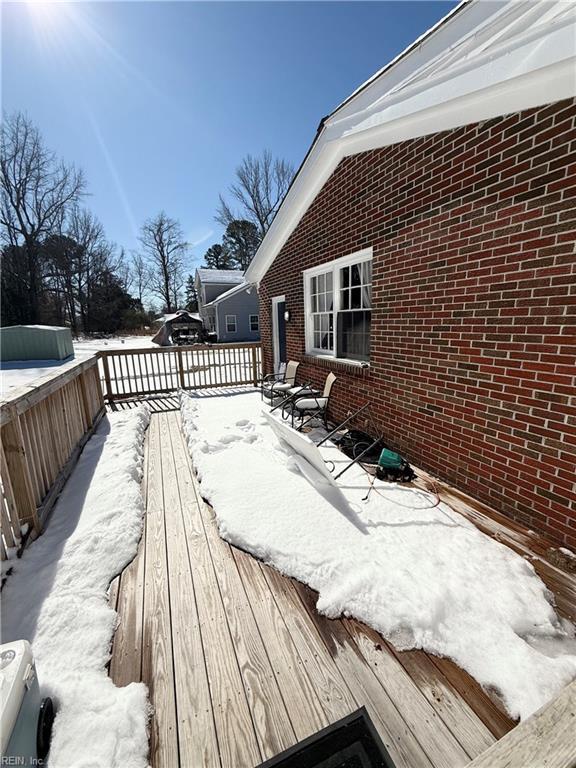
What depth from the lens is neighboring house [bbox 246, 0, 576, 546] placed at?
2068 millimetres

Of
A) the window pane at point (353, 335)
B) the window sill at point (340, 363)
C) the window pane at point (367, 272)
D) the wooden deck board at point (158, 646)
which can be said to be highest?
the window pane at point (367, 272)

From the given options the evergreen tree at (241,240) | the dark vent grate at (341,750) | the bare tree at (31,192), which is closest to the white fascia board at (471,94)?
the dark vent grate at (341,750)

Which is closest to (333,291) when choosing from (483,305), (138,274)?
(483,305)

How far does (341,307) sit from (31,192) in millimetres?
29144

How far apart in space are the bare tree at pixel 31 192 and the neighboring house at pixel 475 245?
28098 millimetres

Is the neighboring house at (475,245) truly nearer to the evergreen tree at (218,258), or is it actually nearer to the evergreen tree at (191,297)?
the evergreen tree at (218,258)

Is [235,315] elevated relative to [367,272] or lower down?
lower down

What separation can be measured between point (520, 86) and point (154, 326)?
36.9 m

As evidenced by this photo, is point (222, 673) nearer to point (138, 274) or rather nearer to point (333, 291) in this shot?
point (333, 291)

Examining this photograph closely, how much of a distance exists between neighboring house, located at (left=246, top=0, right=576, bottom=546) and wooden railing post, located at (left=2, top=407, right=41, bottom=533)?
306 centimetres

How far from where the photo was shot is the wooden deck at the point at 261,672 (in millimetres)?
1233

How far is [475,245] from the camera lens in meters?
2.61

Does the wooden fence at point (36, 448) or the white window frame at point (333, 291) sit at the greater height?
the white window frame at point (333, 291)

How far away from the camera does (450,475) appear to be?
10.0 ft
